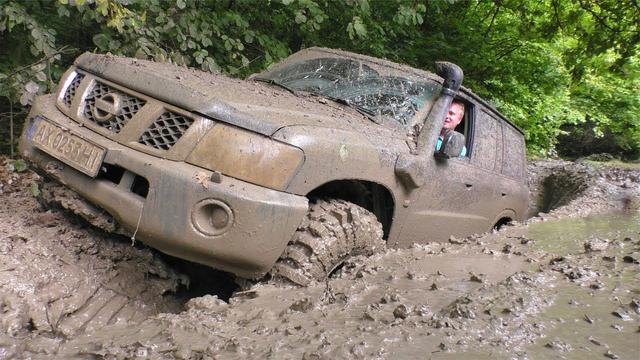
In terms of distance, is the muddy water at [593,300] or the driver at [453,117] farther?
the driver at [453,117]

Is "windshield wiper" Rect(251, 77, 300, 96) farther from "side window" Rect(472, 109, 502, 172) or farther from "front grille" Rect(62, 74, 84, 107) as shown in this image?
"side window" Rect(472, 109, 502, 172)

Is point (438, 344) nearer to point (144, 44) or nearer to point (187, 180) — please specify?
point (187, 180)

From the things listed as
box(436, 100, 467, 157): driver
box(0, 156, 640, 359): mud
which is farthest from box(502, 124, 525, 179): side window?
box(0, 156, 640, 359): mud

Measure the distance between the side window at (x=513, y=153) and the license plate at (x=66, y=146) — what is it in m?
3.56

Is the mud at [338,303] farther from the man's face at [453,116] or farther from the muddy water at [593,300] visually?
the man's face at [453,116]

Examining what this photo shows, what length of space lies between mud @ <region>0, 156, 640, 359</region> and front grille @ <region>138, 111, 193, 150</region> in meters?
0.67

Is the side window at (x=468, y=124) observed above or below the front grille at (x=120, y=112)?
above

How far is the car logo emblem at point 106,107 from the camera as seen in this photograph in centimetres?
295

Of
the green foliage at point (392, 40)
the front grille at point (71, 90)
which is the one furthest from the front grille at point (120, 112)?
the green foliage at point (392, 40)

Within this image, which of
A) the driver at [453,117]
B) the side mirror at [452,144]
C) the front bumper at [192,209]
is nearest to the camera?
the front bumper at [192,209]

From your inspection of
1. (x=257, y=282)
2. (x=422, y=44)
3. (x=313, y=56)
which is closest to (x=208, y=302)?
(x=257, y=282)

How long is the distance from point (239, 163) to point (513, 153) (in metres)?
3.40

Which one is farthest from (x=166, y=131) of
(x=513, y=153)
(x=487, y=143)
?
(x=513, y=153)

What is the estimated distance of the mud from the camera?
203 cm
